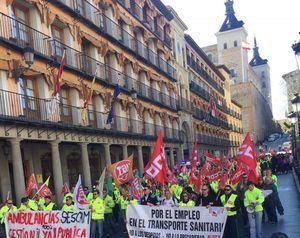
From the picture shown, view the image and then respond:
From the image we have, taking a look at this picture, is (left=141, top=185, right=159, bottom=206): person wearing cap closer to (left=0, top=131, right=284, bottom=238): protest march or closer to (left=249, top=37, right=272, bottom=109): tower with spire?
(left=0, top=131, right=284, bottom=238): protest march

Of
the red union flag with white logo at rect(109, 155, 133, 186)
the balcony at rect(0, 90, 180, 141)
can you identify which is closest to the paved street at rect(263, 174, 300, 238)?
the red union flag with white logo at rect(109, 155, 133, 186)

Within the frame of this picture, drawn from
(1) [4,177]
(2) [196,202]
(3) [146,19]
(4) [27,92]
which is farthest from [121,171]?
(3) [146,19]

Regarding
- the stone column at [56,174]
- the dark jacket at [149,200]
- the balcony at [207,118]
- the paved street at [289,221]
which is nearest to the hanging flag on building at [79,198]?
the dark jacket at [149,200]

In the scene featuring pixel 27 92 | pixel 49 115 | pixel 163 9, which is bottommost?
pixel 49 115

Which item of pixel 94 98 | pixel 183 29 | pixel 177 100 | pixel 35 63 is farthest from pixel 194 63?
pixel 35 63

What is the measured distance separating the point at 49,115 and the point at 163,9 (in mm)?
28142

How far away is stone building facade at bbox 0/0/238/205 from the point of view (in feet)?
63.3

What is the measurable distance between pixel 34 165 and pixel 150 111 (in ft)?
58.2

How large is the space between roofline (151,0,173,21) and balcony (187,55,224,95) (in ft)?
31.7

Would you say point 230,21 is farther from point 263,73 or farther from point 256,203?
point 256,203

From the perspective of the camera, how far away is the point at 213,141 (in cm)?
6656

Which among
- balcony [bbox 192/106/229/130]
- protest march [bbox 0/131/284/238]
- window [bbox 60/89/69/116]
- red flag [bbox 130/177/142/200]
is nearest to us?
protest march [bbox 0/131/284/238]

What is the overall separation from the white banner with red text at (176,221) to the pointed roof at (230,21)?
104876mm

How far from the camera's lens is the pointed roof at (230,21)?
112 m
